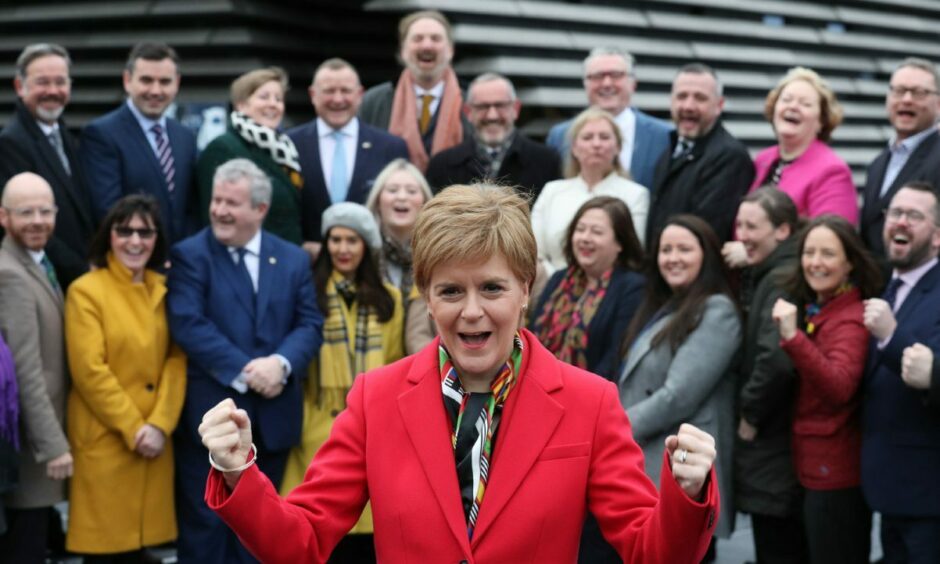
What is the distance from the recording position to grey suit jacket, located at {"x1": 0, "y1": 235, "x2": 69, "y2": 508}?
506 cm

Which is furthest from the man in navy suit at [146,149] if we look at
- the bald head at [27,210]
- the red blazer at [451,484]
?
the red blazer at [451,484]

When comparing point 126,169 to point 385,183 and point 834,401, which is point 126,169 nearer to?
point 385,183

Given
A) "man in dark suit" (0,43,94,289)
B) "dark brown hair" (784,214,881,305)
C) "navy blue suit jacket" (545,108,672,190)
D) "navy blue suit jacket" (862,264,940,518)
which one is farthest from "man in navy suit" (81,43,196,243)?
"navy blue suit jacket" (862,264,940,518)

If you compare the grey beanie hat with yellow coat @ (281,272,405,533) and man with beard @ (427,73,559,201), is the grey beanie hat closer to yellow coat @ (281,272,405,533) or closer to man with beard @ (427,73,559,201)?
→ yellow coat @ (281,272,405,533)

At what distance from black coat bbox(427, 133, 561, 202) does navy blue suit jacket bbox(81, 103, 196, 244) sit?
1.35 m

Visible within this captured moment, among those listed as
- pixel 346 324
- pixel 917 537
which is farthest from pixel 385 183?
pixel 917 537

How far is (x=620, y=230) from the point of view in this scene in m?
5.48

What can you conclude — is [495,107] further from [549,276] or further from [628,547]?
[628,547]

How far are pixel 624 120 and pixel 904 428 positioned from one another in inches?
110

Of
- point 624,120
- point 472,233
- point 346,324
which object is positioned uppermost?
point 624,120

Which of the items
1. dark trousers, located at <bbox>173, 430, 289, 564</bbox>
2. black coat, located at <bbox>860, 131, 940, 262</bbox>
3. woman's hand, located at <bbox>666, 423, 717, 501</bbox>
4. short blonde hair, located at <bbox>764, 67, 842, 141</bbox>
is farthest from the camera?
short blonde hair, located at <bbox>764, 67, 842, 141</bbox>

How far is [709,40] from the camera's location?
12.1 m

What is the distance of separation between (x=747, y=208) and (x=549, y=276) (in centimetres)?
105

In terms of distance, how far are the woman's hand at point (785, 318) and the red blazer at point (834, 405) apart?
0.13 meters
